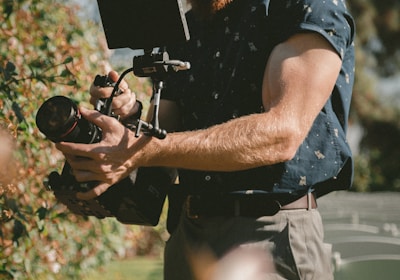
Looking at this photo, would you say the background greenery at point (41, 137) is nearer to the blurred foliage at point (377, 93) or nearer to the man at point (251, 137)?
the man at point (251, 137)

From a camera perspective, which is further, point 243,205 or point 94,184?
point 243,205

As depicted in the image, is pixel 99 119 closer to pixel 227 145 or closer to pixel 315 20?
pixel 227 145

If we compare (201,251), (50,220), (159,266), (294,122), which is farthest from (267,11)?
(159,266)

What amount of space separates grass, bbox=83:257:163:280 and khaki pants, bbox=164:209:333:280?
3953 millimetres

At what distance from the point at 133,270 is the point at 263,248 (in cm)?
540

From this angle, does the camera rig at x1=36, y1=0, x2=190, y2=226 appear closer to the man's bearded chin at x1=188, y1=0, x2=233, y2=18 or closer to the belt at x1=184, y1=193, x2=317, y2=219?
the belt at x1=184, y1=193, x2=317, y2=219

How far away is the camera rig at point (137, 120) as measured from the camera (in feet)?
5.35

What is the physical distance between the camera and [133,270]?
23.5ft

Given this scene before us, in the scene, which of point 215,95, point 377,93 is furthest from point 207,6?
point 377,93

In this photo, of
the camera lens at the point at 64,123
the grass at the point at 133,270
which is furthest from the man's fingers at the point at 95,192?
the grass at the point at 133,270

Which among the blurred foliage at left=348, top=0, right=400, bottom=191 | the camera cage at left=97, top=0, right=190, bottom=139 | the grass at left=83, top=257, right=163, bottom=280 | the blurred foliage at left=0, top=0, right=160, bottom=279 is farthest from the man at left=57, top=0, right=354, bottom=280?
the blurred foliage at left=348, top=0, right=400, bottom=191

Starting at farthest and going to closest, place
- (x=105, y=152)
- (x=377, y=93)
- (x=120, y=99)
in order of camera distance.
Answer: (x=377, y=93) < (x=120, y=99) < (x=105, y=152)

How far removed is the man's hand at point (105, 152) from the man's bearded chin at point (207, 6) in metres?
0.70

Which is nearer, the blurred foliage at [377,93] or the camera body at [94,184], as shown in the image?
the camera body at [94,184]
